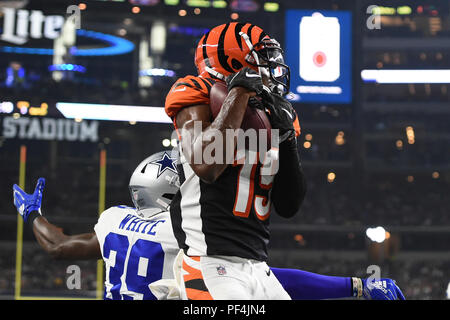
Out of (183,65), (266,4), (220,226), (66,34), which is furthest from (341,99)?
(220,226)

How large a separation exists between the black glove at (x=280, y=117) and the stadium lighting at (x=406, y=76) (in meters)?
14.3

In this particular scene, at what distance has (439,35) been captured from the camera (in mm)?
17344

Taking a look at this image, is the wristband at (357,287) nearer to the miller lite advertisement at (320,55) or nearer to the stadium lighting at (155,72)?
the miller lite advertisement at (320,55)

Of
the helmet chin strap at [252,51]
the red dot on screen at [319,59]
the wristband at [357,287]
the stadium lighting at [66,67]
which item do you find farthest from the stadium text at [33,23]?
the helmet chin strap at [252,51]

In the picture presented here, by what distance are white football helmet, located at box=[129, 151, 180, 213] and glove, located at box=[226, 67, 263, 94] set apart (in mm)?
1145

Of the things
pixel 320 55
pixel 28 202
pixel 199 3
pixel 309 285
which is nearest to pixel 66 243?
pixel 28 202

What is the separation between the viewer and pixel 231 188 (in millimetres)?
1806

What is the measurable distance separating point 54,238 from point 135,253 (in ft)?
1.57

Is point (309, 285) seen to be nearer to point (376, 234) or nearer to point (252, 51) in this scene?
point (252, 51)

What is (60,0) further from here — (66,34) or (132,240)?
(132,240)

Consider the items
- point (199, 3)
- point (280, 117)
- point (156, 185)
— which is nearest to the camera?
point (280, 117)

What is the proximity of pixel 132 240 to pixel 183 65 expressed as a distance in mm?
13088

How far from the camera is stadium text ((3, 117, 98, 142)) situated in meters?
A: 14.2

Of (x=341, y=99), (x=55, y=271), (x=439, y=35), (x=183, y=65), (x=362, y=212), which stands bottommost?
(x=55, y=271)
